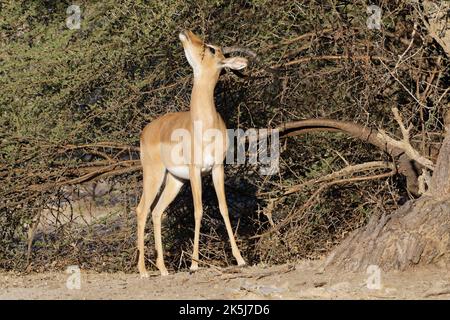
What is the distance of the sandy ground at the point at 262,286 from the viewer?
24.7 feet

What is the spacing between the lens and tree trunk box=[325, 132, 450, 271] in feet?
27.1

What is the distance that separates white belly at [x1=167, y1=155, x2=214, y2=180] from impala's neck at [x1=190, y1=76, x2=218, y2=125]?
1.18 ft

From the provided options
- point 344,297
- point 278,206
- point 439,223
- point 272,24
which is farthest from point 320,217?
point 344,297

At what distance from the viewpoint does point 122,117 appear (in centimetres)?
1130

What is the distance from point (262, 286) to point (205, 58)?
2.59 metres

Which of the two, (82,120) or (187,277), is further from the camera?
(82,120)

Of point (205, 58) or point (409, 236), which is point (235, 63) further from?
point (409, 236)

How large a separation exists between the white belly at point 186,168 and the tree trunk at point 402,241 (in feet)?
5.14

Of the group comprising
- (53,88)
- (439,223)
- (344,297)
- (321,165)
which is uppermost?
(53,88)

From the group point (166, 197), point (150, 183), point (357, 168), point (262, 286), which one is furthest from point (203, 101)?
point (262, 286)

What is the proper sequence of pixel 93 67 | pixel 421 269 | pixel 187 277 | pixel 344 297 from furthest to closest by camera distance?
1. pixel 93 67
2. pixel 187 277
3. pixel 421 269
4. pixel 344 297

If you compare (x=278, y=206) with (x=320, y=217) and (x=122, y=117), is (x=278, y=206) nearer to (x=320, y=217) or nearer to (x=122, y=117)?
(x=320, y=217)

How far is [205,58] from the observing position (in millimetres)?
9523

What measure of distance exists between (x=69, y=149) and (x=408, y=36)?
3896 millimetres
